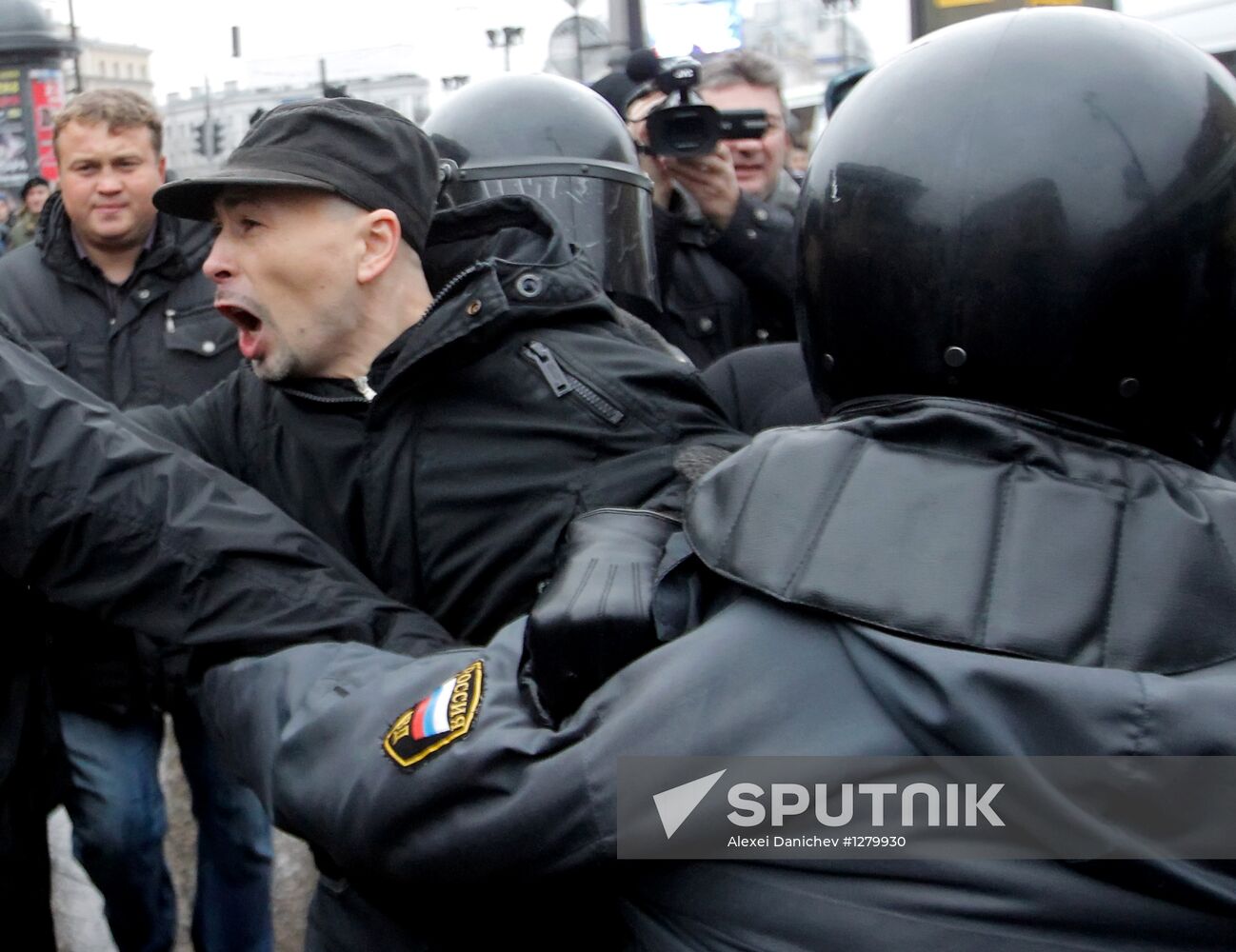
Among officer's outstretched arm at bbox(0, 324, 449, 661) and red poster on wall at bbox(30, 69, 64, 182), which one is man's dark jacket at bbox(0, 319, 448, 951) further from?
red poster on wall at bbox(30, 69, 64, 182)

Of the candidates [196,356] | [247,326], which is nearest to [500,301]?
[247,326]

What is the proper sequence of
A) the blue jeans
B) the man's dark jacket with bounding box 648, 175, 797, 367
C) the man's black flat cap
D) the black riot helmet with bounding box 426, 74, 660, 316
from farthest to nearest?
the man's dark jacket with bounding box 648, 175, 797, 367 → the blue jeans → the black riot helmet with bounding box 426, 74, 660, 316 → the man's black flat cap

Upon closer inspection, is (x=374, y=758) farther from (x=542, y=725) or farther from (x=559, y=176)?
(x=559, y=176)

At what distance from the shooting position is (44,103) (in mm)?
11336

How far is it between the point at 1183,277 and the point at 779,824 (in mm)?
632

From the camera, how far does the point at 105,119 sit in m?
3.73

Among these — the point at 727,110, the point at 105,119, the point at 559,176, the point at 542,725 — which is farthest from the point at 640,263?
the point at 542,725

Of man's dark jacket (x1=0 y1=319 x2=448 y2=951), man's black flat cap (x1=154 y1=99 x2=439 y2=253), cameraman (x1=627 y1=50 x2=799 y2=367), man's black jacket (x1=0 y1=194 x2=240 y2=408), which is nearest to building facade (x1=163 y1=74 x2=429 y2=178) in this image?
man's black jacket (x1=0 y1=194 x2=240 y2=408)

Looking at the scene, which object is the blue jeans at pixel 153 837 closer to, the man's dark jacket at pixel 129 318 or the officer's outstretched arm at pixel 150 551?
the man's dark jacket at pixel 129 318

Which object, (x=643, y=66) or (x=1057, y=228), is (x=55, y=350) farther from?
(x=1057, y=228)

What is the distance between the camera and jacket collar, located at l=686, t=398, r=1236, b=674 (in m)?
1.15

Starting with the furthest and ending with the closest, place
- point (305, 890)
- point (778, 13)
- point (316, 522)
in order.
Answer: point (778, 13) < point (305, 890) < point (316, 522)

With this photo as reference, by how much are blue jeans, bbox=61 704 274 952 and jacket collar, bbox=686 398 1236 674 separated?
84.8 inches

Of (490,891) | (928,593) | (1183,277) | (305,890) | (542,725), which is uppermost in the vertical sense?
(1183,277)
